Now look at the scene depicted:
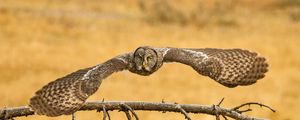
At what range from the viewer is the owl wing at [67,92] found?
3650 mm

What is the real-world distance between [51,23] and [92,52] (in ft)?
20.5

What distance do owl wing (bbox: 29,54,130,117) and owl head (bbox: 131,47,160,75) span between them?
75mm

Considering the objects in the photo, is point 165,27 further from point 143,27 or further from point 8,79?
point 8,79

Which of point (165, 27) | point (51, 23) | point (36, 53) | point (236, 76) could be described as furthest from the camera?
point (165, 27)

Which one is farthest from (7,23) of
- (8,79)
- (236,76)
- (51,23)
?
(236,76)

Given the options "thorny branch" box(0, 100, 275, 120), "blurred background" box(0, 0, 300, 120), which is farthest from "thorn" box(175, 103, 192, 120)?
"blurred background" box(0, 0, 300, 120)

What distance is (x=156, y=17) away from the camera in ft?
114

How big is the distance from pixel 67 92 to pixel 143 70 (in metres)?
0.41

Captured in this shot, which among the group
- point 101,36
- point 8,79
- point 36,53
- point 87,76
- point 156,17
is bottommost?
point 87,76

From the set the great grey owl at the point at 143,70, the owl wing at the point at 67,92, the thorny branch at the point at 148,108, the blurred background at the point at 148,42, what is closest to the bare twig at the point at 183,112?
the thorny branch at the point at 148,108

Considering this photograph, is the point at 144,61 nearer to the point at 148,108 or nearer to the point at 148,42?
the point at 148,108

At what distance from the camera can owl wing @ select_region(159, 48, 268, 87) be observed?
4.20 metres

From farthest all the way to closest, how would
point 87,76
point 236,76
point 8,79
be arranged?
point 8,79
point 236,76
point 87,76

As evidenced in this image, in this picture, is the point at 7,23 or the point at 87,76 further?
the point at 7,23
